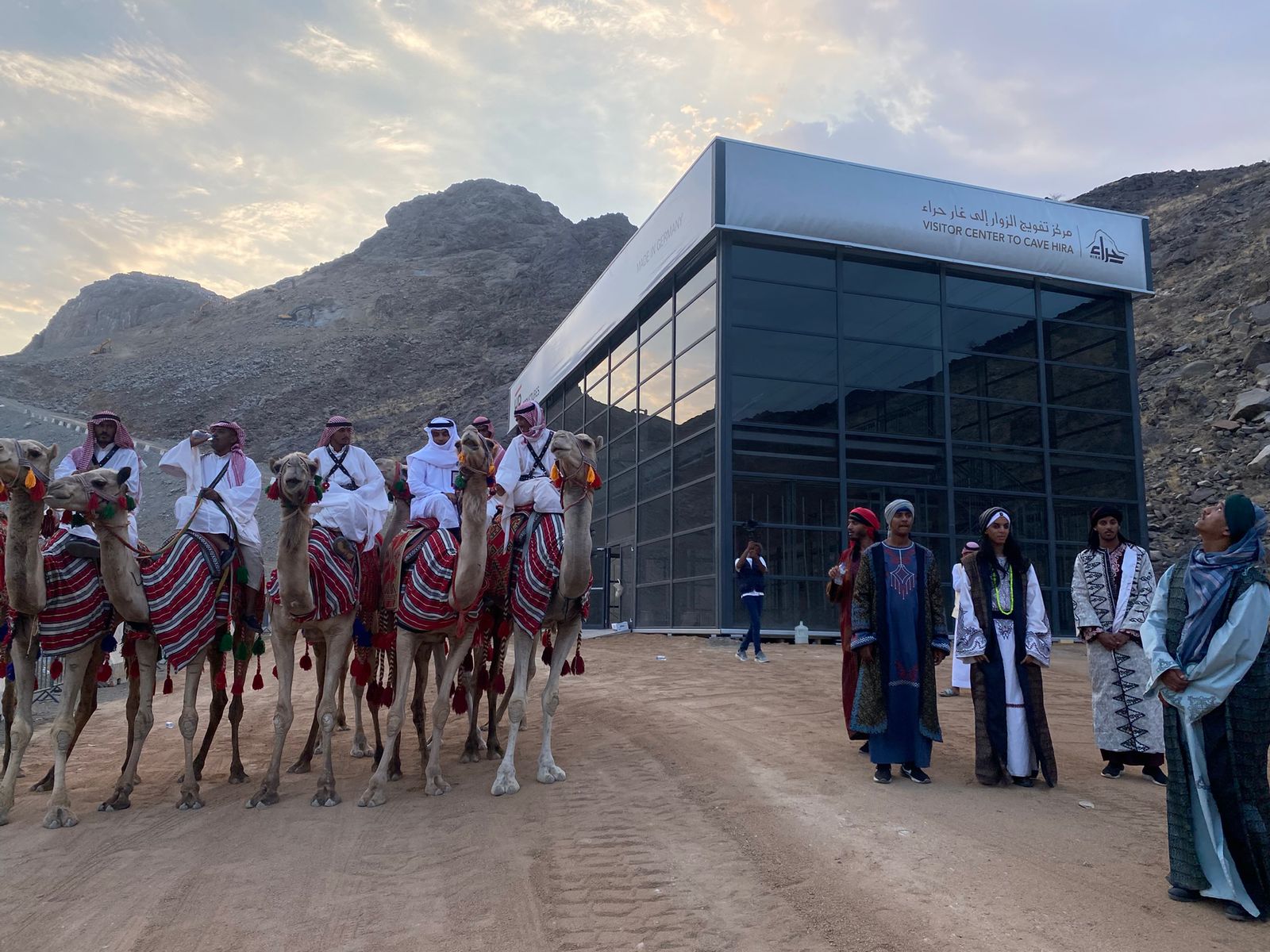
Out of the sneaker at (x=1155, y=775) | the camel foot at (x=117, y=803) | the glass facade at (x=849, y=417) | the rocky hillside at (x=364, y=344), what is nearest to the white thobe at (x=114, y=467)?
the camel foot at (x=117, y=803)

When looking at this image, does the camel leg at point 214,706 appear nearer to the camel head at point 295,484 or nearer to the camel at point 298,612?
the camel at point 298,612

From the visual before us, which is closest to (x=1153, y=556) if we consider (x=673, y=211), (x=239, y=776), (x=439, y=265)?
(x=673, y=211)

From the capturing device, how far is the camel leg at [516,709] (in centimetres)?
614

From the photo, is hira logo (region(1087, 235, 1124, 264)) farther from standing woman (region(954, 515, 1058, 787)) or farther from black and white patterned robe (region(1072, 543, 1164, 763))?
standing woman (region(954, 515, 1058, 787))

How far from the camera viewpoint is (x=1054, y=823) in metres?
5.43

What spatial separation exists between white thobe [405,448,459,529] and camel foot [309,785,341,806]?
6.82 feet

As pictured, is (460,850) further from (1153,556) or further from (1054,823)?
(1153,556)

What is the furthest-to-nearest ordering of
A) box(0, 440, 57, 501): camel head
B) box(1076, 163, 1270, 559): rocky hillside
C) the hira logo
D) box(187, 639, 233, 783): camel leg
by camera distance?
box(1076, 163, 1270, 559): rocky hillside
the hira logo
box(187, 639, 233, 783): camel leg
box(0, 440, 57, 501): camel head

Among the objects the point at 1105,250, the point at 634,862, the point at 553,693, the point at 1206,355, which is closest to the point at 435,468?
the point at 553,693

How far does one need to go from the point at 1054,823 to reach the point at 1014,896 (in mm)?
1408

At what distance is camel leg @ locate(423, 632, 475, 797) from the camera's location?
251 inches

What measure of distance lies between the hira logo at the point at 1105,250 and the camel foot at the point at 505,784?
18400 millimetres

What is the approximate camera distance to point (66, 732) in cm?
612

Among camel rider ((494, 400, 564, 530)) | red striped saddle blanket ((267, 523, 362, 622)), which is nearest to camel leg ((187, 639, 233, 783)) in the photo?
red striped saddle blanket ((267, 523, 362, 622))
